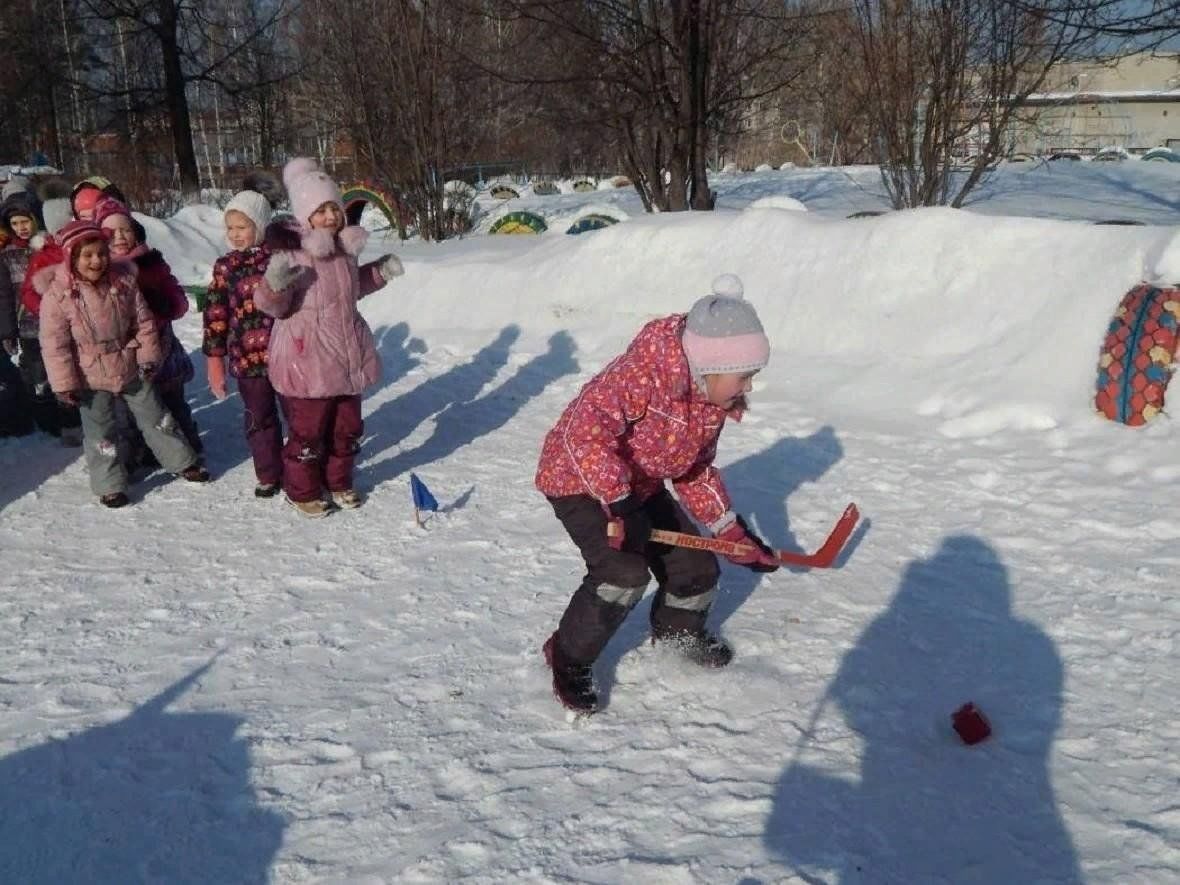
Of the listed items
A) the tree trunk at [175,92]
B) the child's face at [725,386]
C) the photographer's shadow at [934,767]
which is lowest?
the photographer's shadow at [934,767]

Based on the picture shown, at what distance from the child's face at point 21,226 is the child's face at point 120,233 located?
1.52 m

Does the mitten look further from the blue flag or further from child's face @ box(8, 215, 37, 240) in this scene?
child's face @ box(8, 215, 37, 240)

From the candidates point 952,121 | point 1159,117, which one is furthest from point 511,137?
point 1159,117

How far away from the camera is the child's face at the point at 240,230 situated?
4.70m

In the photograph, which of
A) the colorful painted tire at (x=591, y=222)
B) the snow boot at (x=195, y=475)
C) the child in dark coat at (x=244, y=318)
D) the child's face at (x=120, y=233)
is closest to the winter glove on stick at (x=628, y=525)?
the child in dark coat at (x=244, y=318)

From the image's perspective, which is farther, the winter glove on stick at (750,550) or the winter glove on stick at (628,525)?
the winter glove on stick at (750,550)

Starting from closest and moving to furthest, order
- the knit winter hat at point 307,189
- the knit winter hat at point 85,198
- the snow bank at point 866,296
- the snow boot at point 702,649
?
the snow boot at point 702,649, the knit winter hat at point 307,189, the knit winter hat at point 85,198, the snow bank at point 866,296

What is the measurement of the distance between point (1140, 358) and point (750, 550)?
330cm

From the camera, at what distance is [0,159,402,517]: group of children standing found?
14.5 ft

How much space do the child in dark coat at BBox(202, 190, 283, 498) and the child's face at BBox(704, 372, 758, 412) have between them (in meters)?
2.74

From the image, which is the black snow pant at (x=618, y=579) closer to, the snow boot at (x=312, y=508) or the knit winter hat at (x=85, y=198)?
the snow boot at (x=312, y=508)

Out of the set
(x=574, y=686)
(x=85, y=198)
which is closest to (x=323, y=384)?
(x=85, y=198)

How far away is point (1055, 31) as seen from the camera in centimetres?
889

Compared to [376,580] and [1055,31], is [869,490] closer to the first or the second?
[376,580]
